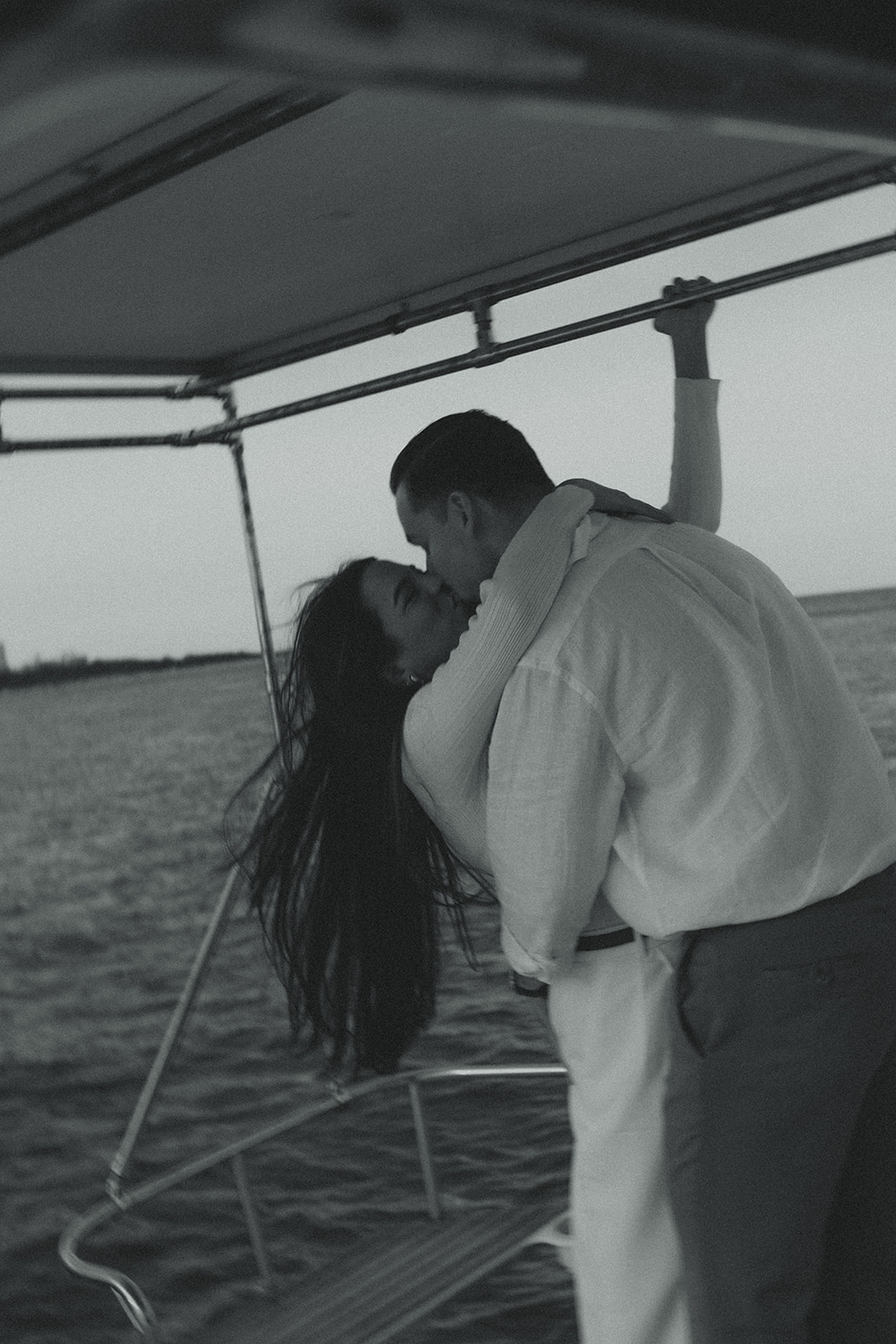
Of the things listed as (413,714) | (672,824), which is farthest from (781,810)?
(413,714)

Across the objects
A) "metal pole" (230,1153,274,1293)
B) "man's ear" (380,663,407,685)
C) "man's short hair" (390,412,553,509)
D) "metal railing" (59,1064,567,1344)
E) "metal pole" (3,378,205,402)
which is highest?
"metal pole" (3,378,205,402)

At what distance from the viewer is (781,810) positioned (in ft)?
6.03

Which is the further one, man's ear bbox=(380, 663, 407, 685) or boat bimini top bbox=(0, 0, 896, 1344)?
man's ear bbox=(380, 663, 407, 685)

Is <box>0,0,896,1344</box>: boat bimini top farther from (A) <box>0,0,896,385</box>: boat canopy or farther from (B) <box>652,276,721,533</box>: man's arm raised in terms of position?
(B) <box>652,276,721,533</box>: man's arm raised

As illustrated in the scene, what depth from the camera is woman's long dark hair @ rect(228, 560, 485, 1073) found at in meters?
2.38

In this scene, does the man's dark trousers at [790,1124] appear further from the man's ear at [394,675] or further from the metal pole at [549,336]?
the metal pole at [549,336]

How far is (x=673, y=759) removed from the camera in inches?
73.2

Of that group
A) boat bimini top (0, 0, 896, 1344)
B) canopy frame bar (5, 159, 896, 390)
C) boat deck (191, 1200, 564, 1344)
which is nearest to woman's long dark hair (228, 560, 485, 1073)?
boat bimini top (0, 0, 896, 1344)

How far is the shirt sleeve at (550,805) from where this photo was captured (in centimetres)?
183

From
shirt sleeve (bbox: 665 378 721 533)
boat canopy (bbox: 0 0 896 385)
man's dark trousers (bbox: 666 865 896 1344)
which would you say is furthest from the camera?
shirt sleeve (bbox: 665 378 721 533)

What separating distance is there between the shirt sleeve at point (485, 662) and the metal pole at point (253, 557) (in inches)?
45.1

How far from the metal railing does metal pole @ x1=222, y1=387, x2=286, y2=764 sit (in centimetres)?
94

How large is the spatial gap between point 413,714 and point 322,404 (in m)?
1.03

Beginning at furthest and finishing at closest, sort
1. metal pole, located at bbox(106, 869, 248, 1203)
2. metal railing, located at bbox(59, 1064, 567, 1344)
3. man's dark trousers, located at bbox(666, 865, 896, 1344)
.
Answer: metal pole, located at bbox(106, 869, 248, 1203) < metal railing, located at bbox(59, 1064, 567, 1344) < man's dark trousers, located at bbox(666, 865, 896, 1344)
